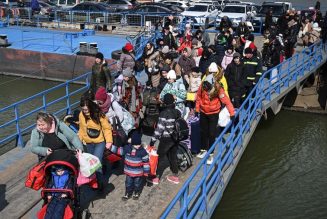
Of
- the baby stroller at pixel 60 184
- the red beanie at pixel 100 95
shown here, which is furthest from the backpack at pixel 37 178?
the red beanie at pixel 100 95

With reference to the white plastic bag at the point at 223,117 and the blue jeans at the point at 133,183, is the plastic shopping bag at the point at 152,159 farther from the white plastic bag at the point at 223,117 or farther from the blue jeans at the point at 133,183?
the white plastic bag at the point at 223,117

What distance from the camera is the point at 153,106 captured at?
8.41 m

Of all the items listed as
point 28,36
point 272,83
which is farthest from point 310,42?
point 28,36

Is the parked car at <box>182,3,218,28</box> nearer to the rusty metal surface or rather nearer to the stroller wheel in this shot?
the rusty metal surface

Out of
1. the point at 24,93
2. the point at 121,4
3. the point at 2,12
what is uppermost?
the point at 121,4

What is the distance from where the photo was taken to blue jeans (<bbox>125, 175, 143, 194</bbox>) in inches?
252

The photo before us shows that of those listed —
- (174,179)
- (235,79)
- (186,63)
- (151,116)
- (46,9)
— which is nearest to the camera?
(174,179)

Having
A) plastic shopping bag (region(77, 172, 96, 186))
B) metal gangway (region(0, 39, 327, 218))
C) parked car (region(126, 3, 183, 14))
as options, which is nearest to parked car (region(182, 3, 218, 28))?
parked car (region(126, 3, 183, 14))

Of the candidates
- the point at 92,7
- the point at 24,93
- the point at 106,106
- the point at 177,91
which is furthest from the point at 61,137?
the point at 92,7

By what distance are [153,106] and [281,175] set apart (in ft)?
13.8

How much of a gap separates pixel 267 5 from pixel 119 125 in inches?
675

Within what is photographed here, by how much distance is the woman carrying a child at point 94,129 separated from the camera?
608 cm

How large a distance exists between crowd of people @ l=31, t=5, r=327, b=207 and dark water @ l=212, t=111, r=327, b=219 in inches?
78.6

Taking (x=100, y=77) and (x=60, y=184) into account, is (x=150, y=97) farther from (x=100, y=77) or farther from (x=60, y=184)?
(x=60, y=184)
